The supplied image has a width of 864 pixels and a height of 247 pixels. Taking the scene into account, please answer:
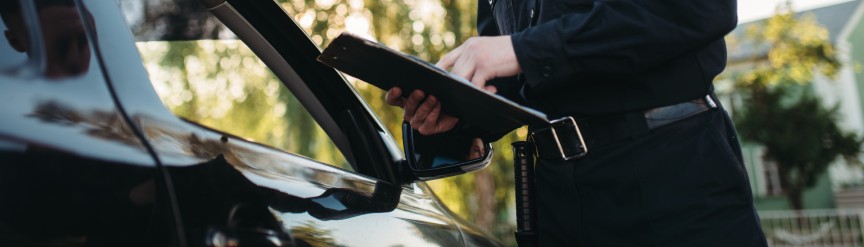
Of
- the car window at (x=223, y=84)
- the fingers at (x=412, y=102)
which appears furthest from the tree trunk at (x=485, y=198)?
the fingers at (x=412, y=102)

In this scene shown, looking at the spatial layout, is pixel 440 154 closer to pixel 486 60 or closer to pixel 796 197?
pixel 486 60

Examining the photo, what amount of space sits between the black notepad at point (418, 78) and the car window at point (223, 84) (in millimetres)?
577

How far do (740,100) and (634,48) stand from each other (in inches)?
756

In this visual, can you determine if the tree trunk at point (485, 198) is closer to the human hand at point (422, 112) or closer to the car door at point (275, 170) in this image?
the car door at point (275, 170)

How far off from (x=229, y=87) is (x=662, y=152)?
6.46 metres

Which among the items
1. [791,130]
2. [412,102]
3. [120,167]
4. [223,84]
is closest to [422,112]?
[412,102]

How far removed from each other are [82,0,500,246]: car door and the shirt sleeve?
40 centimetres

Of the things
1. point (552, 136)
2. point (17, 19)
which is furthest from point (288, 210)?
point (552, 136)

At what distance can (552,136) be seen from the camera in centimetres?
142

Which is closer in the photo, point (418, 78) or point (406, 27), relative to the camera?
point (418, 78)

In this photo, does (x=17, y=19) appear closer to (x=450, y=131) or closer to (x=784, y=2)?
(x=450, y=131)

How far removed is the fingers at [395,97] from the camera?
53.2 inches

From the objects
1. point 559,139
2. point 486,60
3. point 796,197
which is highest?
point 486,60

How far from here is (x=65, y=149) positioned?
79cm
